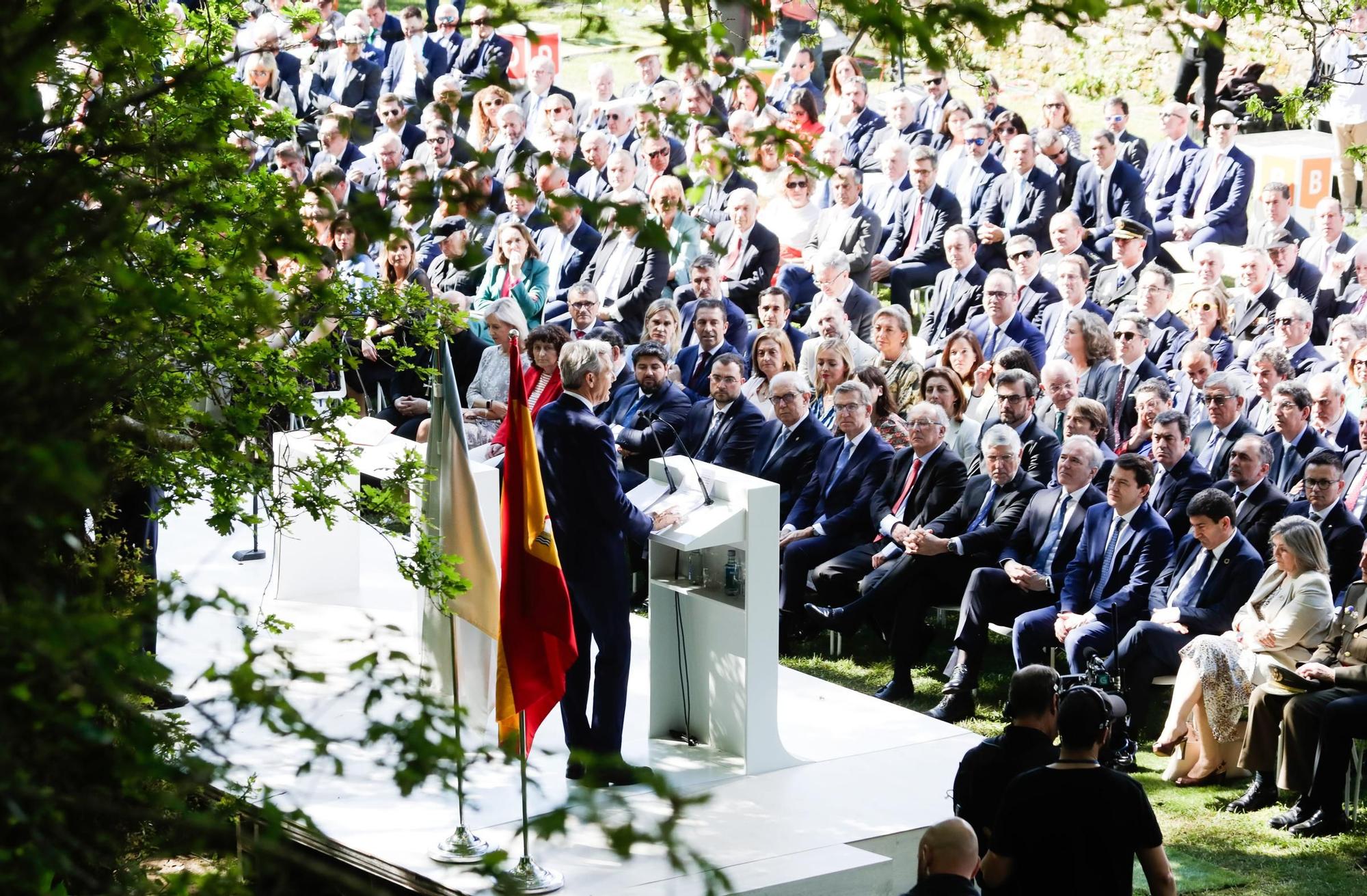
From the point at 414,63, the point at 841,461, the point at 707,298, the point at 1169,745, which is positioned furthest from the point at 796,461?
the point at 414,63

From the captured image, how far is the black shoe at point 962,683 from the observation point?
838cm

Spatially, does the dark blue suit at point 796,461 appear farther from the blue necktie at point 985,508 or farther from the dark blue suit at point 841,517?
the blue necktie at point 985,508

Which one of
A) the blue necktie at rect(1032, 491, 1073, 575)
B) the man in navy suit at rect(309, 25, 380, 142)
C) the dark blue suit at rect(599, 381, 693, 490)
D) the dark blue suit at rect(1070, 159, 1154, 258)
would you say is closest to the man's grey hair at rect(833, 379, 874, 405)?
the dark blue suit at rect(599, 381, 693, 490)

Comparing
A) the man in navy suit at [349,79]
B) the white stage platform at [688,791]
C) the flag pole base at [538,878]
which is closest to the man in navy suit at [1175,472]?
the white stage platform at [688,791]

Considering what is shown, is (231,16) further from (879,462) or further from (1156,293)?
(1156,293)

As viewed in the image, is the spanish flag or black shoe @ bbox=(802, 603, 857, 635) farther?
black shoe @ bbox=(802, 603, 857, 635)

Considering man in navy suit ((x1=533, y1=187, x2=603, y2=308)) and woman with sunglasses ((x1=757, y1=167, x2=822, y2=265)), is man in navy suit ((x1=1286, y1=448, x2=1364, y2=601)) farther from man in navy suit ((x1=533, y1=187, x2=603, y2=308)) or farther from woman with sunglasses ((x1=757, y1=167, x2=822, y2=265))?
man in navy suit ((x1=533, y1=187, x2=603, y2=308))

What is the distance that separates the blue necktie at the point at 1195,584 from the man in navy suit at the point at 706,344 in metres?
3.81

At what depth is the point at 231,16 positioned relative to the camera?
5.75 meters

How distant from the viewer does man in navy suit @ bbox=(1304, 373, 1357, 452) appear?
8.86 metres

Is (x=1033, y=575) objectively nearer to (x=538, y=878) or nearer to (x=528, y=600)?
(x=528, y=600)

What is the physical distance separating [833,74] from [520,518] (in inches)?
422

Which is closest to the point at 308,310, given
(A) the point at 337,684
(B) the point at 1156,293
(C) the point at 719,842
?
(C) the point at 719,842

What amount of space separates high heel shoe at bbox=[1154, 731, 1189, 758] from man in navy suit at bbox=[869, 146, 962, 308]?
5.98m
